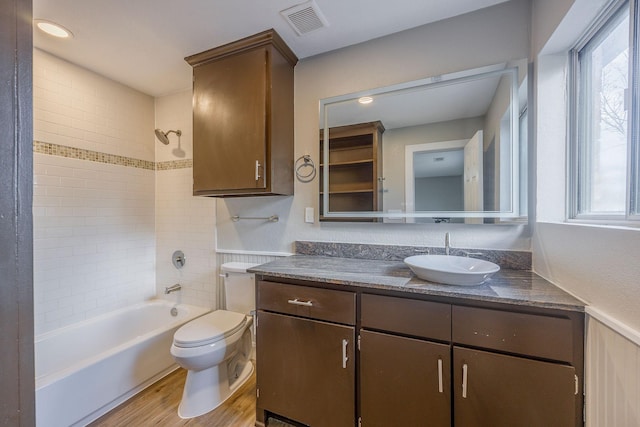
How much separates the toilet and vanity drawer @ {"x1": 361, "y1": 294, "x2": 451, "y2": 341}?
976 millimetres

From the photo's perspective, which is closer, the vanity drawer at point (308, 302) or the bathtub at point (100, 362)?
the vanity drawer at point (308, 302)

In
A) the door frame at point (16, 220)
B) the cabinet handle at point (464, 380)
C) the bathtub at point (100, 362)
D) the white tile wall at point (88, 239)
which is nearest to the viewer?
the door frame at point (16, 220)

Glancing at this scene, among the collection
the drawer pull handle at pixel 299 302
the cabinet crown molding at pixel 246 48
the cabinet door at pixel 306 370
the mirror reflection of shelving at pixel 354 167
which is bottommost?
the cabinet door at pixel 306 370

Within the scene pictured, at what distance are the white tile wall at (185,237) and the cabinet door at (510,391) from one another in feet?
6.44

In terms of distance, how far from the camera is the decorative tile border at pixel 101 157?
1.91 m

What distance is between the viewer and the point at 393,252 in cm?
172

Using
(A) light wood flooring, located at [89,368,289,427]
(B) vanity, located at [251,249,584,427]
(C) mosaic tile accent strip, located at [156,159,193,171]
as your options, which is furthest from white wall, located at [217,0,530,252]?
(A) light wood flooring, located at [89,368,289,427]

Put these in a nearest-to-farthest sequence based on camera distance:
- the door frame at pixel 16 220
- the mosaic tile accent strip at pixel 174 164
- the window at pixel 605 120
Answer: the door frame at pixel 16 220 < the window at pixel 605 120 < the mosaic tile accent strip at pixel 174 164

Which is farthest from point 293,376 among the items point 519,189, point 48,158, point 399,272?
point 48,158

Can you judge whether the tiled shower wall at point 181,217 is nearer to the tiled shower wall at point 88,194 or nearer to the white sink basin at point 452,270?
the tiled shower wall at point 88,194

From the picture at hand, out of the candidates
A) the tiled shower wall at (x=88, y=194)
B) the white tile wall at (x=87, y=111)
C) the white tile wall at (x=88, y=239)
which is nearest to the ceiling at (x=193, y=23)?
the white tile wall at (x=87, y=111)

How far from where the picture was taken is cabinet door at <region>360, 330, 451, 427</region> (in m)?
1.13

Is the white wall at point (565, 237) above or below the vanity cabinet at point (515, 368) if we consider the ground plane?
above

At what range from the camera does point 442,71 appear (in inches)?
64.5
